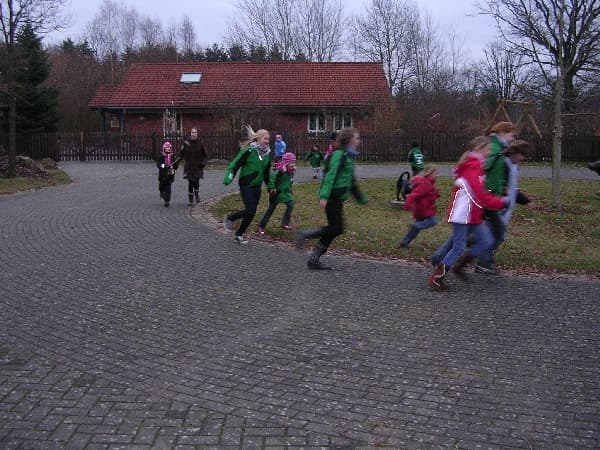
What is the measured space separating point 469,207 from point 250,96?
34940mm

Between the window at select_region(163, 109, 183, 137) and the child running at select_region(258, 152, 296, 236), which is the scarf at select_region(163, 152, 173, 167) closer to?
the child running at select_region(258, 152, 296, 236)

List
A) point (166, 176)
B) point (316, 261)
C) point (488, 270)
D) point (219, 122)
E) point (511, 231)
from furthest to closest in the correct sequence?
point (219, 122), point (166, 176), point (511, 231), point (316, 261), point (488, 270)

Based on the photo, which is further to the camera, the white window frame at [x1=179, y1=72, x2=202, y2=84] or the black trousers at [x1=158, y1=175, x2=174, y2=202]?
the white window frame at [x1=179, y1=72, x2=202, y2=84]

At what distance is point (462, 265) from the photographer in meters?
7.45

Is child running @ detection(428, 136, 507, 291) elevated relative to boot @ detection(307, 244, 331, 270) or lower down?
elevated

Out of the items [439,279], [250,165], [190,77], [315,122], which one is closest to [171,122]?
[190,77]

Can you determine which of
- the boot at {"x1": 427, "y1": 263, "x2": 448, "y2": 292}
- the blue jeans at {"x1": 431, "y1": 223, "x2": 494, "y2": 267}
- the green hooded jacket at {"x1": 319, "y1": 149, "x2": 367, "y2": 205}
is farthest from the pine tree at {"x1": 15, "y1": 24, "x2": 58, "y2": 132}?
the blue jeans at {"x1": 431, "y1": 223, "x2": 494, "y2": 267}

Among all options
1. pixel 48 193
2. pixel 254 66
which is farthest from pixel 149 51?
pixel 48 193

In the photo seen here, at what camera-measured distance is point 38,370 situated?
473 cm

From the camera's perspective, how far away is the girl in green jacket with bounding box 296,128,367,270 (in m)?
7.60

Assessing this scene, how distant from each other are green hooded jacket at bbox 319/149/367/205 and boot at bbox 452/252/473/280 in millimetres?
1369

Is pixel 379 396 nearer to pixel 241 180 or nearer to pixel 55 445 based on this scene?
pixel 55 445

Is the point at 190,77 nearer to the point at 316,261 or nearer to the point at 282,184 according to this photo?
the point at 282,184

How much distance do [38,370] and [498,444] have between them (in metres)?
3.30
